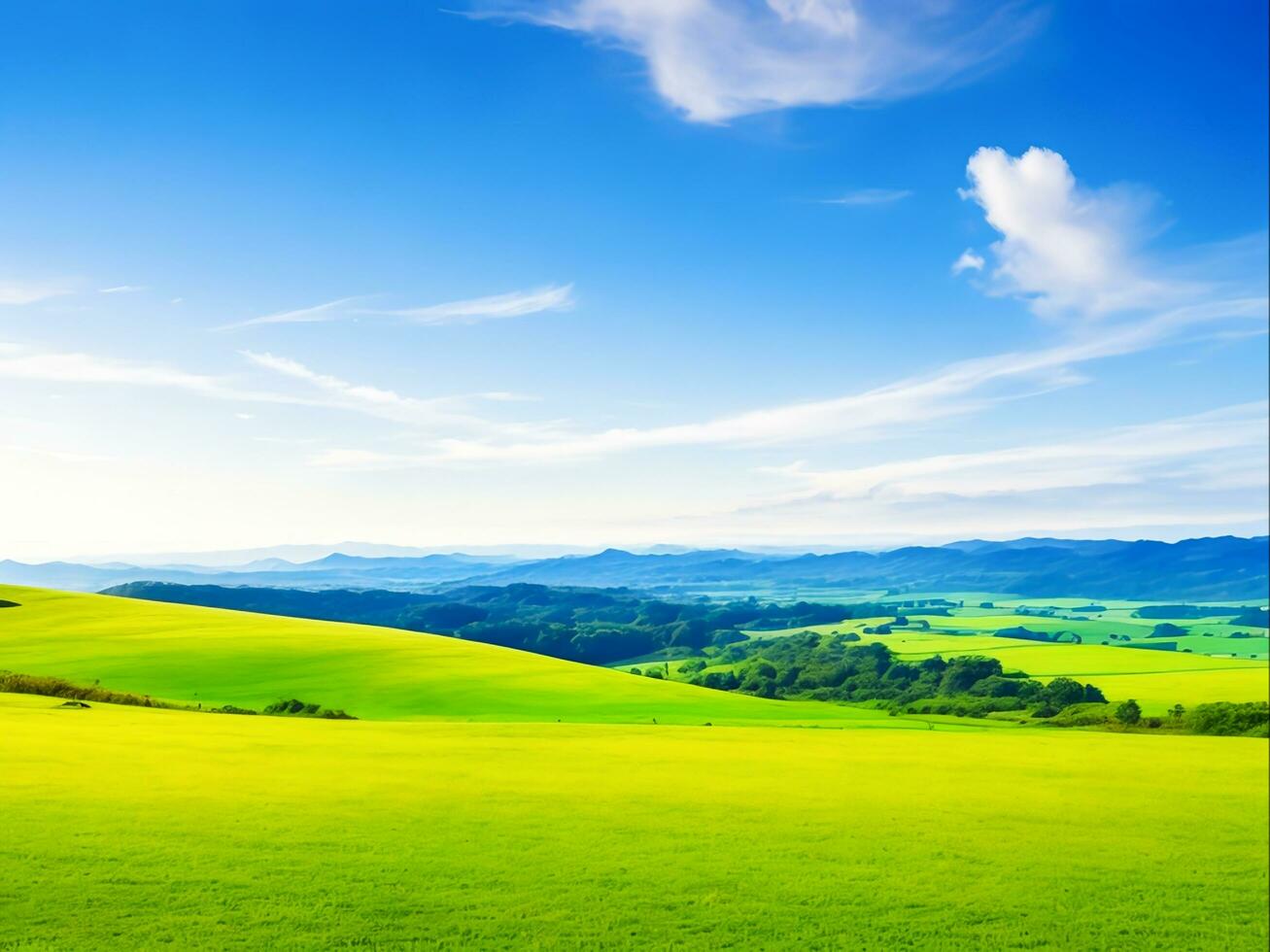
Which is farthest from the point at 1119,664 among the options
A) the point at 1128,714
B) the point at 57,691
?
the point at 57,691

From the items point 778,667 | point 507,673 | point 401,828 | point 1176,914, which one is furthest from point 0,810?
point 778,667

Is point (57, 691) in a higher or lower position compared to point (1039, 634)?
lower

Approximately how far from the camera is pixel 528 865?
17453 mm

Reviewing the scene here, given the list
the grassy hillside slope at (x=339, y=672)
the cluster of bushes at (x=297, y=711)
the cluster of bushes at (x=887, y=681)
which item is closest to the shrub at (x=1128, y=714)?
the cluster of bushes at (x=887, y=681)

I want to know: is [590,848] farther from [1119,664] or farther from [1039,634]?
[1039,634]

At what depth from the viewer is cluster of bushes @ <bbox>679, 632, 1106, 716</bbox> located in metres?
75.7

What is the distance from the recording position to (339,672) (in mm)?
63844

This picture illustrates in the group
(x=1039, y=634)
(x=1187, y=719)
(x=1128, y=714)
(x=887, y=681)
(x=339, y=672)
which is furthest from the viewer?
(x=1039, y=634)

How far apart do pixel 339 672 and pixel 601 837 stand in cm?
4968

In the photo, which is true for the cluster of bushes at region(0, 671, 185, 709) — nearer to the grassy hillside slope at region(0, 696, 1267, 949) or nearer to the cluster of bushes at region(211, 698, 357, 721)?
the cluster of bushes at region(211, 698, 357, 721)

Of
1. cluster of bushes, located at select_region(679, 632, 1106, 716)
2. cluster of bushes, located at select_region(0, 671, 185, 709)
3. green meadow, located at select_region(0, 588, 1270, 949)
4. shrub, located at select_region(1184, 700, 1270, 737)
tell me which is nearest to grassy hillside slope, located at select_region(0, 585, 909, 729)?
cluster of bushes, located at select_region(0, 671, 185, 709)

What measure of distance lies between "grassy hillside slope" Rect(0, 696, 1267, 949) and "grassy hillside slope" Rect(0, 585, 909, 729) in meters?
23.9

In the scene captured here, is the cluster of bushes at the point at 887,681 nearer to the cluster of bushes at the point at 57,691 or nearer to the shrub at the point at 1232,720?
the shrub at the point at 1232,720

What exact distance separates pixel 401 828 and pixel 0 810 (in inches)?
331
